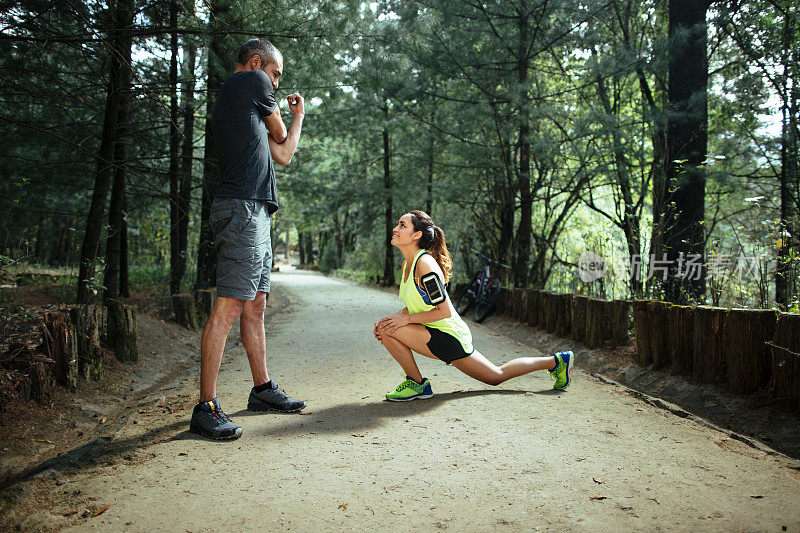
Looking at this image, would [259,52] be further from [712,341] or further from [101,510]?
[712,341]

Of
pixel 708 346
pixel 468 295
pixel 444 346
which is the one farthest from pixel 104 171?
pixel 708 346

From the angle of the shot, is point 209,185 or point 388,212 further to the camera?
point 388,212

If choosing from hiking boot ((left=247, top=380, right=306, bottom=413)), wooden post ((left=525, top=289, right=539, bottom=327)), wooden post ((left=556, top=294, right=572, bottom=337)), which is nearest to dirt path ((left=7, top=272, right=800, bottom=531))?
hiking boot ((left=247, top=380, right=306, bottom=413))

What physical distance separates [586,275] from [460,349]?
6612mm

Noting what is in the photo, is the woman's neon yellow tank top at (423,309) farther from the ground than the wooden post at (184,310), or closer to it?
farther from the ground

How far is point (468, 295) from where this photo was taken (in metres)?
11.6

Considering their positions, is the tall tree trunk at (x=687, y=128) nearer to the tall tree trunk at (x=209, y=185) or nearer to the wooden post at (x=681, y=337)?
the wooden post at (x=681, y=337)

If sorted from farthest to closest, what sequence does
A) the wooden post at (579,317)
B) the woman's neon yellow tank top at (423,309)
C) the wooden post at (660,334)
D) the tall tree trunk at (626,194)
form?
the tall tree trunk at (626,194) → the wooden post at (579,317) → the wooden post at (660,334) → the woman's neon yellow tank top at (423,309)

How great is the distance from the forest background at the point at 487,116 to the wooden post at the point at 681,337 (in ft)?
3.70

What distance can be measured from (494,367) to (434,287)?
940mm

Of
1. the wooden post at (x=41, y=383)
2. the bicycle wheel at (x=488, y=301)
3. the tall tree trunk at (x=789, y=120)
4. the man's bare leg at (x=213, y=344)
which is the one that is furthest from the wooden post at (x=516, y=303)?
the wooden post at (x=41, y=383)

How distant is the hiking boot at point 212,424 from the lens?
11.0 feet

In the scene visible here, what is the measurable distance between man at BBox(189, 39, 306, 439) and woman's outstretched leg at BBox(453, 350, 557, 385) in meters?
1.66

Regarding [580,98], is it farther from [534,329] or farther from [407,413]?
[407,413]
